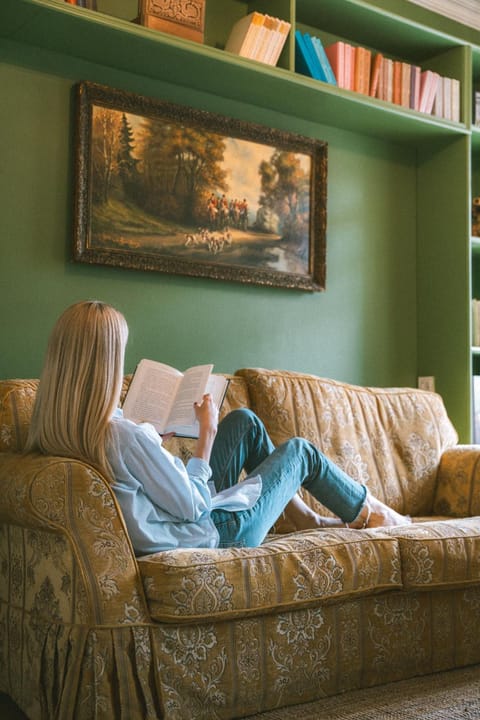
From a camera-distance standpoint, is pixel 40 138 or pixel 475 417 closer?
pixel 40 138

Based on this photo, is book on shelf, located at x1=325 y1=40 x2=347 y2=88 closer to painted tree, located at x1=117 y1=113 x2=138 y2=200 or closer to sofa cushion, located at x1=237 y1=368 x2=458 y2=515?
painted tree, located at x1=117 y1=113 x2=138 y2=200

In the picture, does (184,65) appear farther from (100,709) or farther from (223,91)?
(100,709)

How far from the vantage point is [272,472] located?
2479 millimetres

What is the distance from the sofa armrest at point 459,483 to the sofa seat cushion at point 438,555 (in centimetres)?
83

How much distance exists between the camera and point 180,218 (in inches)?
134

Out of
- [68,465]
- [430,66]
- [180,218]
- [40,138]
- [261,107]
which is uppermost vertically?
[430,66]

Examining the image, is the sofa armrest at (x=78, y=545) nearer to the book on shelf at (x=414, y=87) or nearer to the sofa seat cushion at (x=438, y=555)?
the sofa seat cushion at (x=438, y=555)

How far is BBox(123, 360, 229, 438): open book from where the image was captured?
2.36 metres

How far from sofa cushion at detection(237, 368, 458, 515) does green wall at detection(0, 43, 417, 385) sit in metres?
0.40

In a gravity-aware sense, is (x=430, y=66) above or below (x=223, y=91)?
above

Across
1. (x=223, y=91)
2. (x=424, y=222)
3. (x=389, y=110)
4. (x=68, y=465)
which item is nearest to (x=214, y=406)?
(x=68, y=465)

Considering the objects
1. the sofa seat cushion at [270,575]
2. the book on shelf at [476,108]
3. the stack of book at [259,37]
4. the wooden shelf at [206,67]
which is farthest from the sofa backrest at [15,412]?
the book on shelf at [476,108]

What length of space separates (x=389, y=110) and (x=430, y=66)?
2.09 feet

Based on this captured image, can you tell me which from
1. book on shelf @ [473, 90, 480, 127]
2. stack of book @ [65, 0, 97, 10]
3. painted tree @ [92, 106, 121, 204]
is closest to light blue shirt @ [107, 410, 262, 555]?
painted tree @ [92, 106, 121, 204]
